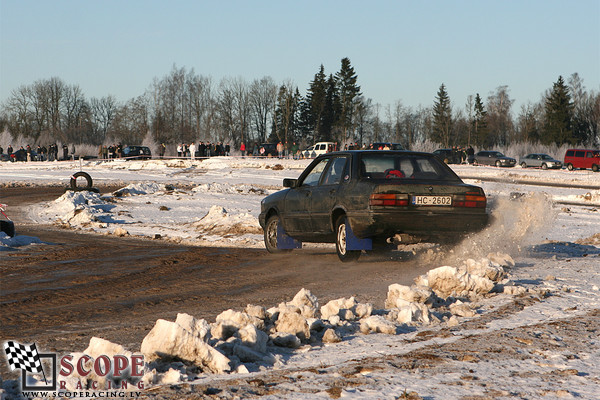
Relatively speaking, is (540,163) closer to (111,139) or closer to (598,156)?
(598,156)

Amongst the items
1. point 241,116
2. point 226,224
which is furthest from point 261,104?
point 226,224

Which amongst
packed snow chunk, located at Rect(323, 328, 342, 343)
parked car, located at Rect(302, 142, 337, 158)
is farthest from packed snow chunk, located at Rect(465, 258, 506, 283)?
parked car, located at Rect(302, 142, 337, 158)

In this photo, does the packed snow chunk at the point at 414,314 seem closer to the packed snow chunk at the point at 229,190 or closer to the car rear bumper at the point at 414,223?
the car rear bumper at the point at 414,223

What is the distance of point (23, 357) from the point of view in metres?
4.88

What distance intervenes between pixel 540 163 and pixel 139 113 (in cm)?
6974

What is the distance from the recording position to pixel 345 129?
10812 cm

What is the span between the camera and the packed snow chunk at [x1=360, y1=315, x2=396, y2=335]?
5.79 metres

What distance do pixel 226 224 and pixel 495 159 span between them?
1955 inches

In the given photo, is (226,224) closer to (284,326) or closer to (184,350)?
(284,326)

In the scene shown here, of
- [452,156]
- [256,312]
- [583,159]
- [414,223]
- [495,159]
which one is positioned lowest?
[256,312]

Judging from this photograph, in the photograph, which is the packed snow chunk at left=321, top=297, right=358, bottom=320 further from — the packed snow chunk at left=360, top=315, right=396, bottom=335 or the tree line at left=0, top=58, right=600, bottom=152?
the tree line at left=0, top=58, right=600, bottom=152

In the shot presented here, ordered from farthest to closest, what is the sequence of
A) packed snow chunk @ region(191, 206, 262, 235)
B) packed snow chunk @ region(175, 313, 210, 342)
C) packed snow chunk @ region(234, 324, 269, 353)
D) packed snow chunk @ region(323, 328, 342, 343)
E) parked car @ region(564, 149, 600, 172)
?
1. parked car @ region(564, 149, 600, 172)
2. packed snow chunk @ region(191, 206, 262, 235)
3. packed snow chunk @ region(323, 328, 342, 343)
4. packed snow chunk @ region(234, 324, 269, 353)
5. packed snow chunk @ region(175, 313, 210, 342)

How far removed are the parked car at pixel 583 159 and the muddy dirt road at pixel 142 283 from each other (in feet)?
149

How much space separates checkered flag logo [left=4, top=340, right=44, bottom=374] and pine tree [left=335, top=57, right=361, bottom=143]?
102m
